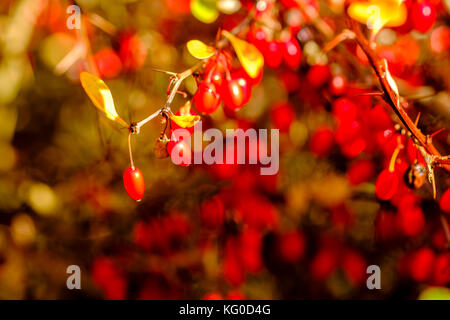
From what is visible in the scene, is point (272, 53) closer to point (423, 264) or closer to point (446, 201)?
point (446, 201)

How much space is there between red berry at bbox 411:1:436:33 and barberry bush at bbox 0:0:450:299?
0.09m

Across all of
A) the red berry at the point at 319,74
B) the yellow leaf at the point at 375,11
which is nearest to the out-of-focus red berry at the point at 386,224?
the red berry at the point at 319,74

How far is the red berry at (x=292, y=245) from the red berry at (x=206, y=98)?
60cm

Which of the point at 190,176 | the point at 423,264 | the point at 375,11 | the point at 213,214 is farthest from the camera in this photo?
the point at 190,176

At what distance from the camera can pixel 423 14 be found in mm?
675

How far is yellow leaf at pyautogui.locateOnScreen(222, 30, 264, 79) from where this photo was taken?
0.56 metres

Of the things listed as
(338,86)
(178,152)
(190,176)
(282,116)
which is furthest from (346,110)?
(190,176)

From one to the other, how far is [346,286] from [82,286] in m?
0.65

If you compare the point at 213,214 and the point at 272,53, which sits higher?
the point at 272,53

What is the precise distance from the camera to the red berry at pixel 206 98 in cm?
56

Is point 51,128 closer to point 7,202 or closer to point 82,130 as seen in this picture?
point 82,130

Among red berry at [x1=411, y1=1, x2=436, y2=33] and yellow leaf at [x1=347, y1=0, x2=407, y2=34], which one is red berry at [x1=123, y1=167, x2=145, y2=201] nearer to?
yellow leaf at [x1=347, y1=0, x2=407, y2=34]

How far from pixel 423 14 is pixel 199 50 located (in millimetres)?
346

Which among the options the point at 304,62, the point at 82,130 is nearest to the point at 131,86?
the point at 82,130
